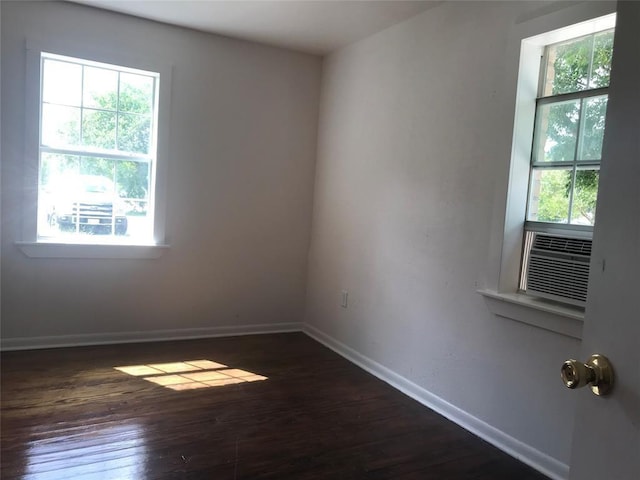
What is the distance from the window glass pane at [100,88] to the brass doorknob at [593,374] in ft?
12.0

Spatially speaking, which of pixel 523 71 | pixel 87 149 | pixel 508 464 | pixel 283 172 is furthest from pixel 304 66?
pixel 508 464

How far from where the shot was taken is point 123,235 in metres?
3.78

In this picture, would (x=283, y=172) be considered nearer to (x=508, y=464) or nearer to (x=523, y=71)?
(x=523, y=71)

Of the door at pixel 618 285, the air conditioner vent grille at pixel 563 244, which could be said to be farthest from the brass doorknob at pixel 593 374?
the air conditioner vent grille at pixel 563 244

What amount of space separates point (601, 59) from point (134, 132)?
10.3ft

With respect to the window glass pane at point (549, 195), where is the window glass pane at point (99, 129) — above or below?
above

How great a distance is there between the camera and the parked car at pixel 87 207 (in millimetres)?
3559

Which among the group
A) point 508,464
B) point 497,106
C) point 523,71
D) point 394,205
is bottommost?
point 508,464

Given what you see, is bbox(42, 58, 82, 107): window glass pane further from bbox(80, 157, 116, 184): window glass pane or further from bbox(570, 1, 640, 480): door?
bbox(570, 1, 640, 480): door

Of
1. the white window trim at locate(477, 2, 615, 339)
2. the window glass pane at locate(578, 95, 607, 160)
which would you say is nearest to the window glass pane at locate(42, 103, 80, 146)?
the white window trim at locate(477, 2, 615, 339)

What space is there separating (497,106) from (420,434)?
1.81 meters

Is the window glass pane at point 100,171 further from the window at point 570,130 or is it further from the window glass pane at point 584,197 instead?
the window glass pane at point 584,197

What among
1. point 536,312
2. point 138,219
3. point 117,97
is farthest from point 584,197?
point 117,97

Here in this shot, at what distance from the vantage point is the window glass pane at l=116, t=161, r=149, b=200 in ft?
12.2
